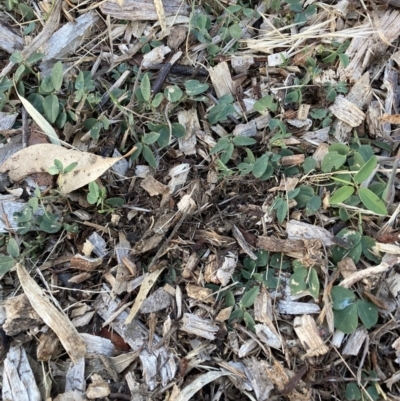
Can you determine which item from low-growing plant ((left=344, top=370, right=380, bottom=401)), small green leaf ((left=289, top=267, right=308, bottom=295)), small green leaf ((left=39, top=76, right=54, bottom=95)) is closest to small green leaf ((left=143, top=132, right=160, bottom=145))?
small green leaf ((left=39, top=76, right=54, bottom=95))

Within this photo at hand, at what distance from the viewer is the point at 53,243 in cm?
138

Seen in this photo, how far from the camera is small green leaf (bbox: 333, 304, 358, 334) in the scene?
124 centimetres

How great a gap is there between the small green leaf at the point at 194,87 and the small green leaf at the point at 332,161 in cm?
41

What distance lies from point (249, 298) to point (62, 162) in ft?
2.16

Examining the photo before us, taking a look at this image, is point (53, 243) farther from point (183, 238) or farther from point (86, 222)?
point (183, 238)

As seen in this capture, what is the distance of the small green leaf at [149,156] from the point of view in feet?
4.61

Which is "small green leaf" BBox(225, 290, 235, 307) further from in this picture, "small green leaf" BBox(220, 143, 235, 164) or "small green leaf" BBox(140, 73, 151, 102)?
"small green leaf" BBox(140, 73, 151, 102)

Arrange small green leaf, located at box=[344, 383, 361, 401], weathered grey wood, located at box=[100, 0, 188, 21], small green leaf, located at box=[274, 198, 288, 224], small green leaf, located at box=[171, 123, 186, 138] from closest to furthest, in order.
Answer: small green leaf, located at box=[344, 383, 361, 401] < small green leaf, located at box=[274, 198, 288, 224] < small green leaf, located at box=[171, 123, 186, 138] < weathered grey wood, located at box=[100, 0, 188, 21]

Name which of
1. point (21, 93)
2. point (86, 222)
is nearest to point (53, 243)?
point (86, 222)

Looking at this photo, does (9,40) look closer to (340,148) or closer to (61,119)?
(61,119)

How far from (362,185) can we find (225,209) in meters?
0.39

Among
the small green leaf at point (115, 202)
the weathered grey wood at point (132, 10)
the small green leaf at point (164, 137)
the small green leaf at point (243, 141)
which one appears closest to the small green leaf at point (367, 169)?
the small green leaf at point (243, 141)

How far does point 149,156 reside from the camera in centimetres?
141

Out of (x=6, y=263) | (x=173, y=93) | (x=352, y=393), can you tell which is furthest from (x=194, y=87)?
(x=352, y=393)
